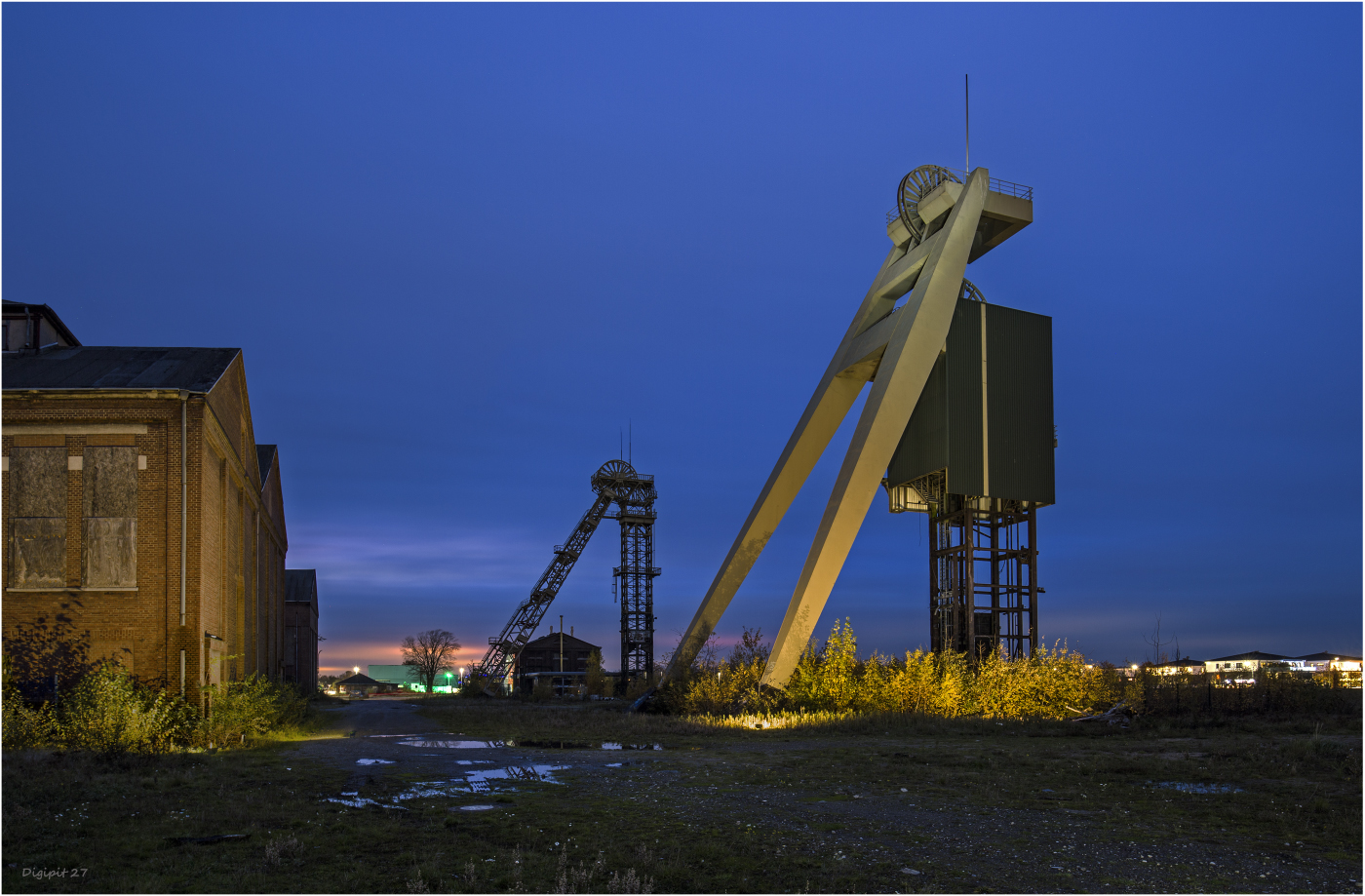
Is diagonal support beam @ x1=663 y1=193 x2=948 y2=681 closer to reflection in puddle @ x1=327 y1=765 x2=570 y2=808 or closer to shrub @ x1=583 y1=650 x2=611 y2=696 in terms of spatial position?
reflection in puddle @ x1=327 y1=765 x2=570 y2=808

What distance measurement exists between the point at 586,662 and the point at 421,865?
153ft

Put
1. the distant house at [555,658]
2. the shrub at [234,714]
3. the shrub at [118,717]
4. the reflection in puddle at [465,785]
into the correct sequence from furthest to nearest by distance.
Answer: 1. the distant house at [555,658]
2. the shrub at [234,714]
3. the shrub at [118,717]
4. the reflection in puddle at [465,785]

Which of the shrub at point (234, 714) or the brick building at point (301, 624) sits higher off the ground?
the shrub at point (234, 714)

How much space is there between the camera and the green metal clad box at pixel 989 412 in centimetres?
2600

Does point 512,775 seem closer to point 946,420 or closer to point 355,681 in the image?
point 946,420

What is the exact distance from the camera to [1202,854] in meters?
7.56

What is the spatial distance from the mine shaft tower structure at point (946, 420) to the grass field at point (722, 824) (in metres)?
11.3

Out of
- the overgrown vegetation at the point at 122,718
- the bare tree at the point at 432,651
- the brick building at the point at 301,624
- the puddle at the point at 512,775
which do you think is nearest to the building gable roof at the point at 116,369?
the overgrown vegetation at the point at 122,718

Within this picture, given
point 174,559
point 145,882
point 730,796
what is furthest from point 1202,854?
point 174,559

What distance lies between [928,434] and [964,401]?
4.51 feet

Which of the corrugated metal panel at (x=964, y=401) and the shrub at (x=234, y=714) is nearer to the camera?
the shrub at (x=234, y=714)

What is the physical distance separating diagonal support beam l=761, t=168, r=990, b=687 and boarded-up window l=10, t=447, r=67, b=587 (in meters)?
15.7

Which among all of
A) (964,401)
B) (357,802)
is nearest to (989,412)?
(964,401)

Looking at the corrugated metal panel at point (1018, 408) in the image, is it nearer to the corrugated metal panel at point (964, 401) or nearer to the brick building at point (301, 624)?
the corrugated metal panel at point (964, 401)
